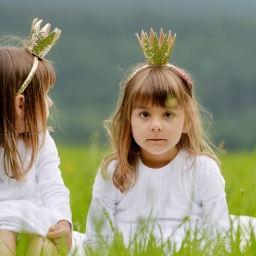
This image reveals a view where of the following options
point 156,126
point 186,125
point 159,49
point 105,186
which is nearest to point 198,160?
point 186,125

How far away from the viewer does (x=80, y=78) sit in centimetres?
3681

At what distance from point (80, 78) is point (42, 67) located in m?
33.2

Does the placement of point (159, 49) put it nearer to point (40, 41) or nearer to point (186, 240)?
point (40, 41)

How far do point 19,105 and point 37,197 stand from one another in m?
0.44

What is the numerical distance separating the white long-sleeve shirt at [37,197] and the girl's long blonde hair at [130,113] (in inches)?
10.0

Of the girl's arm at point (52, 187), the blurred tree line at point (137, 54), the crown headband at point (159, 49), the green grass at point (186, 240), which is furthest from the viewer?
the blurred tree line at point (137, 54)

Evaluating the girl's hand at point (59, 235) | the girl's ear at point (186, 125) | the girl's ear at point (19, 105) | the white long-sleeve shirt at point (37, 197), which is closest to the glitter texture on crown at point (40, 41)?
the girl's ear at point (19, 105)

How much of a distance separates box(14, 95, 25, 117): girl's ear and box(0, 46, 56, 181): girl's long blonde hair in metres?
0.01

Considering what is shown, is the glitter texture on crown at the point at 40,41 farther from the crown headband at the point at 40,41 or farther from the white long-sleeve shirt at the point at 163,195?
the white long-sleeve shirt at the point at 163,195

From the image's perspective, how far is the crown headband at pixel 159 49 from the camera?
3.81 metres

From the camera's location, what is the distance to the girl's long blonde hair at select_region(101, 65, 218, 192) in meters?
3.70

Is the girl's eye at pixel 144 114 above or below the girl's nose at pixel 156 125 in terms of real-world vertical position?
above

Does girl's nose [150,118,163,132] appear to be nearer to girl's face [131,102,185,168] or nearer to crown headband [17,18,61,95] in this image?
girl's face [131,102,185,168]

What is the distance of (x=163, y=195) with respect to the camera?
380 cm
